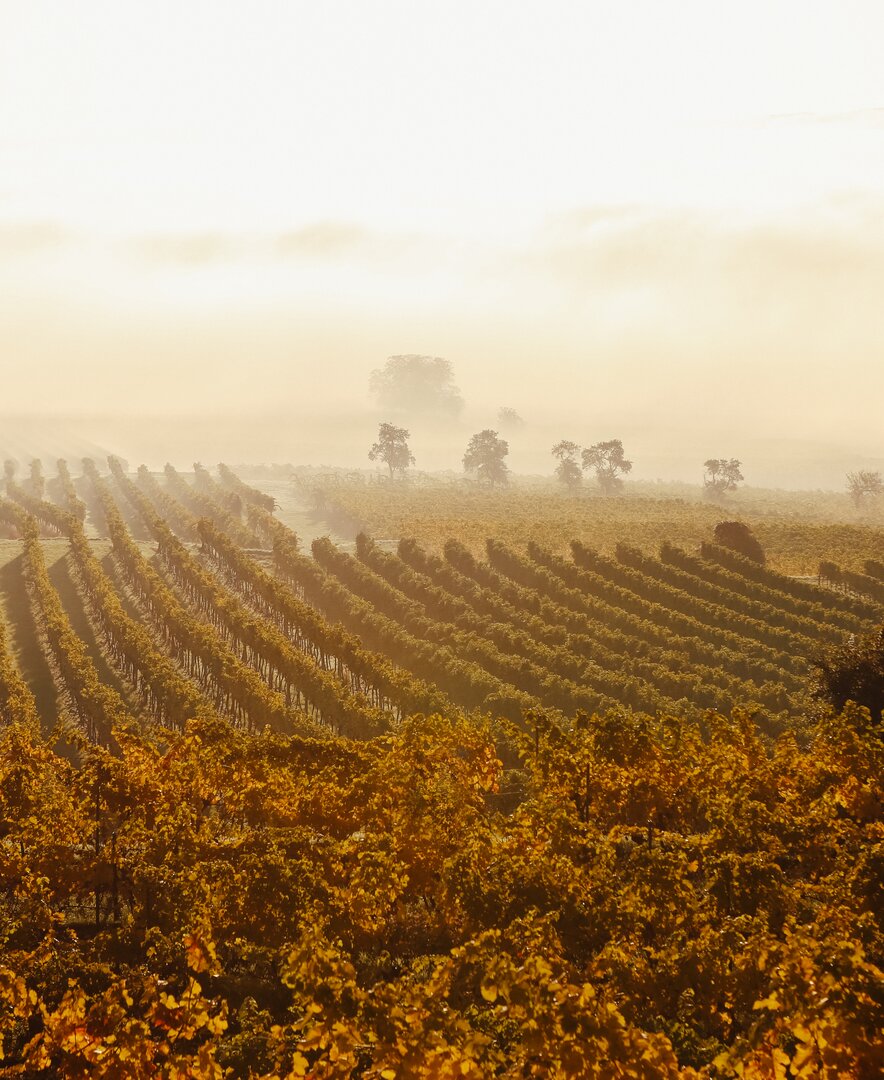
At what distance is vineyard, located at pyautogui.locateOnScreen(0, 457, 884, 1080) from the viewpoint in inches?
722

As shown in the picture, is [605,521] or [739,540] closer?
[739,540]

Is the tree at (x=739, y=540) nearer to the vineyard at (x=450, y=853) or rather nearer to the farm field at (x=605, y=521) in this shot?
the farm field at (x=605, y=521)

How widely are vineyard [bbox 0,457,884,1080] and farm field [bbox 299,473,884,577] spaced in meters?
28.3

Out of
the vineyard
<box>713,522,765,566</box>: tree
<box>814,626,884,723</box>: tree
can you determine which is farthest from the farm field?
<box>814,626,884,723</box>: tree

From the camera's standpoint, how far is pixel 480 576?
103062 mm

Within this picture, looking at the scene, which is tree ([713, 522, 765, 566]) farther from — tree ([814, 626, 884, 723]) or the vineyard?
tree ([814, 626, 884, 723])

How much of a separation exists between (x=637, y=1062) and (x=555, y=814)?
14.8 metres

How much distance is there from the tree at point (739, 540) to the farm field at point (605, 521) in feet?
13.1

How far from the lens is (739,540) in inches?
4171

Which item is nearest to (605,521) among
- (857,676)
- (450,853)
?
(857,676)

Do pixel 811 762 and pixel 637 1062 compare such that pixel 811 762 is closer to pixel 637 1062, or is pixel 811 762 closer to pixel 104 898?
pixel 637 1062

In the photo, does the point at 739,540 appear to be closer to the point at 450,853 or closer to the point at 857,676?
the point at 857,676

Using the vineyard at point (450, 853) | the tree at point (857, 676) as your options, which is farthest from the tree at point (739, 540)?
the tree at point (857, 676)

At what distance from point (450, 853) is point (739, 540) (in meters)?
86.4
